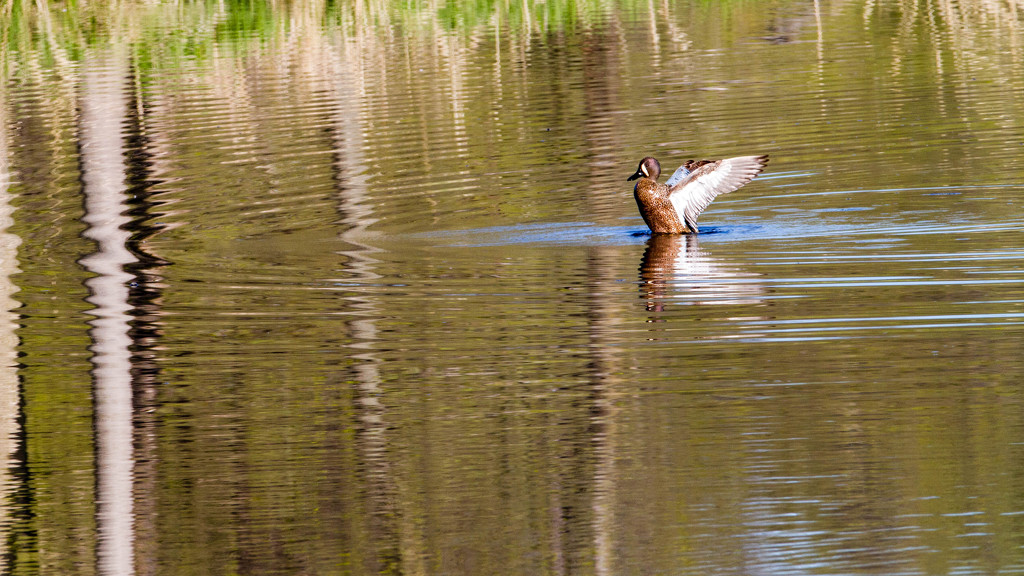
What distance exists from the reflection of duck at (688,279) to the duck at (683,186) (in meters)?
0.31

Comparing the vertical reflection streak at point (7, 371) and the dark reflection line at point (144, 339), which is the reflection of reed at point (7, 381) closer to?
the vertical reflection streak at point (7, 371)

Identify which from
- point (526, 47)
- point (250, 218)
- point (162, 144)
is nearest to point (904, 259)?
point (250, 218)

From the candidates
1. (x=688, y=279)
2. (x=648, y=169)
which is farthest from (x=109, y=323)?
(x=648, y=169)

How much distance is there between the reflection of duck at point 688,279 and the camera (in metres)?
9.62

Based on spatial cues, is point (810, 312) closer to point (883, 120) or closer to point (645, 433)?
point (645, 433)

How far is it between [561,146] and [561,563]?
11.5 meters

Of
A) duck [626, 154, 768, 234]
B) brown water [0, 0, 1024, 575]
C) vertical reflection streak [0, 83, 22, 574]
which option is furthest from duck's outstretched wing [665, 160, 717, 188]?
vertical reflection streak [0, 83, 22, 574]

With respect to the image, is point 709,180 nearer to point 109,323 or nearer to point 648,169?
point 648,169

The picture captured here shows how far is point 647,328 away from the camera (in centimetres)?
889

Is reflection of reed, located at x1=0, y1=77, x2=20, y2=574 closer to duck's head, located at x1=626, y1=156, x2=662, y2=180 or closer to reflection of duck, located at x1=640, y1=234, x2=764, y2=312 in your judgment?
reflection of duck, located at x1=640, y1=234, x2=764, y2=312

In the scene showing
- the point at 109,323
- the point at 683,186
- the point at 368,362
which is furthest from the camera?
the point at 683,186

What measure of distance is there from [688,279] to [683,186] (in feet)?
5.95

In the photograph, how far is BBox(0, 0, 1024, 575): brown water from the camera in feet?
19.8

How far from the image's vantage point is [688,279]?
10.4m
